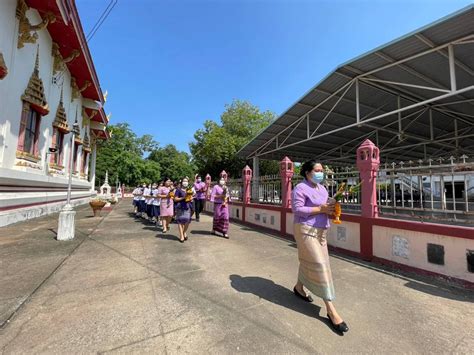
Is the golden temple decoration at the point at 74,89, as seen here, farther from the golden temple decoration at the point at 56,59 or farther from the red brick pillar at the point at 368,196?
the red brick pillar at the point at 368,196

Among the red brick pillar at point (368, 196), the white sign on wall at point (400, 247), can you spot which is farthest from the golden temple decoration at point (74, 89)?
the white sign on wall at point (400, 247)

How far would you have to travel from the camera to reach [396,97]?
33.0 feet

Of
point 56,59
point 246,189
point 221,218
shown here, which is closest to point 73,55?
point 56,59

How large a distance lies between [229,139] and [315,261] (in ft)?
76.3

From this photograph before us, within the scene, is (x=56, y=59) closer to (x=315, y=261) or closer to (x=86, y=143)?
(x=86, y=143)

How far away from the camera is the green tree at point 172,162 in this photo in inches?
2249

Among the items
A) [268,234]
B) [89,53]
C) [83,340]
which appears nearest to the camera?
[83,340]

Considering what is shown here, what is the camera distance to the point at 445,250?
13.0 feet

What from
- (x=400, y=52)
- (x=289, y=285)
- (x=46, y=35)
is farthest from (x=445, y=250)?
(x=46, y=35)

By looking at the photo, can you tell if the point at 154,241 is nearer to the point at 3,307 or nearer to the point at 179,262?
the point at 179,262

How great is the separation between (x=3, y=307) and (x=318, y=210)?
3641 millimetres

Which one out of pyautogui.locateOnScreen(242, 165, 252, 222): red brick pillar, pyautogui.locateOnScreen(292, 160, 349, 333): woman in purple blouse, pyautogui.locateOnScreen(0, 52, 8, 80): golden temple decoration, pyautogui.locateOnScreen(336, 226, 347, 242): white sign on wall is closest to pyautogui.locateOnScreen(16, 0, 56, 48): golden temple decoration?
pyautogui.locateOnScreen(0, 52, 8, 80): golden temple decoration

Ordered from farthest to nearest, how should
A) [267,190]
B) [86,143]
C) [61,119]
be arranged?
[86,143] → [61,119] → [267,190]

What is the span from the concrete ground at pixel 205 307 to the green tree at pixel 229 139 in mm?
20462
